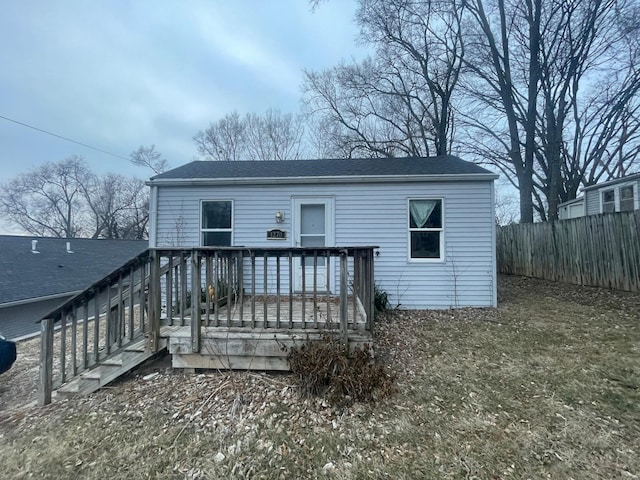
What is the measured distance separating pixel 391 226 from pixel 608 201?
10.3 m

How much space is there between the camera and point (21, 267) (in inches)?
450

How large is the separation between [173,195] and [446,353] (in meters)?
6.43

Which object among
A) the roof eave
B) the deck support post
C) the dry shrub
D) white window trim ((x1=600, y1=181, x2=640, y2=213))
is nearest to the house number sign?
the roof eave

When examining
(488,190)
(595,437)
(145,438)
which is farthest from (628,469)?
(488,190)

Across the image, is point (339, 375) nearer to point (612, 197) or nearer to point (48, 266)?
point (612, 197)

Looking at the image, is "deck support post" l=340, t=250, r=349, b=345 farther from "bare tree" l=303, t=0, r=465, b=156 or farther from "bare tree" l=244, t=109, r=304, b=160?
"bare tree" l=244, t=109, r=304, b=160

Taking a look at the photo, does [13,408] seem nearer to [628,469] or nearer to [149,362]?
[149,362]

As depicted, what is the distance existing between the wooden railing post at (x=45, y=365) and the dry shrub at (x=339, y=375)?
2.73 metres

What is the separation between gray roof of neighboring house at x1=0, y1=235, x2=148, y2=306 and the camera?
409 inches

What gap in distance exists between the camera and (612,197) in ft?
36.2

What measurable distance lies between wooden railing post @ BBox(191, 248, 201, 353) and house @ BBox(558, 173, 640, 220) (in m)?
12.0

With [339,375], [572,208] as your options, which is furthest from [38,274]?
[572,208]

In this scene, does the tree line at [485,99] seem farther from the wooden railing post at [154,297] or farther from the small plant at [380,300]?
the wooden railing post at [154,297]

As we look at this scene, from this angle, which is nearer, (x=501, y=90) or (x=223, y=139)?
(x=501, y=90)
